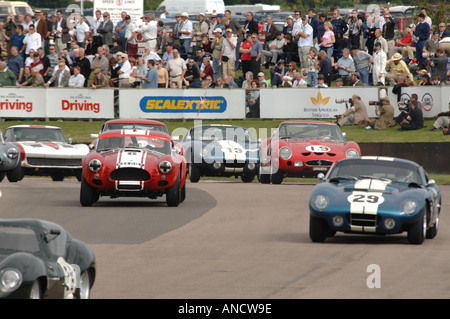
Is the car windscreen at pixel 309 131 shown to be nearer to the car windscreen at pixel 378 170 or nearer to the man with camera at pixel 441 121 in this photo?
the man with camera at pixel 441 121

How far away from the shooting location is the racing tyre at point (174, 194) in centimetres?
1630

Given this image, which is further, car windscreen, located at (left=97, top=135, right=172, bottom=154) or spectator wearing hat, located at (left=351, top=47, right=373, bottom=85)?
spectator wearing hat, located at (left=351, top=47, right=373, bottom=85)

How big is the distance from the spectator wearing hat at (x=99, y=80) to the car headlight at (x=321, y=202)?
1844cm

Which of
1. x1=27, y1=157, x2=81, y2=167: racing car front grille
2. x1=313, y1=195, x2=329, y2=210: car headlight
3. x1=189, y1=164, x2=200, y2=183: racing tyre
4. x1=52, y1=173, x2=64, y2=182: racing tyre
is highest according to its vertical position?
x1=313, y1=195, x2=329, y2=210: car headlight

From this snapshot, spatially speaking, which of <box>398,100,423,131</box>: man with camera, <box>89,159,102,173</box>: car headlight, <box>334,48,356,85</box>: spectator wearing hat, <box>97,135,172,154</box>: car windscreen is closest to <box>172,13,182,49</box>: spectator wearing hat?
<box>334,48,356,85</box>: spectator wearing hat

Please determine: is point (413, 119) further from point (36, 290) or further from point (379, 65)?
point (36, 290)

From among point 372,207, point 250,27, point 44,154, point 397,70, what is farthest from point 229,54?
point 372,207

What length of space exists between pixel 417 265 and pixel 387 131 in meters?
17.5

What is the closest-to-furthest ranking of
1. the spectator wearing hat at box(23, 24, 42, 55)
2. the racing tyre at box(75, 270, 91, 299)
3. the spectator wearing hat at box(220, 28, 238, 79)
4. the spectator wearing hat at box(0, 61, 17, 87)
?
1. the racing tyre at box(75, 270, 91, 299)
2. the spectator wearing hat at box(220, 28, 238, 79)
3. the spectator wearing hat at box(0, 61, 17, 87)
4. the spectator wearing hat at box(23, 24, 42, 55)

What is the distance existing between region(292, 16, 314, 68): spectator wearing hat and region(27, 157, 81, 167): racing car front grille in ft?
33.7

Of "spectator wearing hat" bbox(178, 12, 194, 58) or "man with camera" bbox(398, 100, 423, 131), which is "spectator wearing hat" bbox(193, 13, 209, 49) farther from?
"man with camera" bbox(398, 100, 423, 131)

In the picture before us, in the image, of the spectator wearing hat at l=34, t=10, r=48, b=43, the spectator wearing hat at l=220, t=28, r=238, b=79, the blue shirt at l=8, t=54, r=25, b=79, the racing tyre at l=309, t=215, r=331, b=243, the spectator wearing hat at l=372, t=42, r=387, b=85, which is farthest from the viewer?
the spectator wearing hat at l=34, t=10, r=48, b=43

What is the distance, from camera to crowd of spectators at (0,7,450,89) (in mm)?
28750
